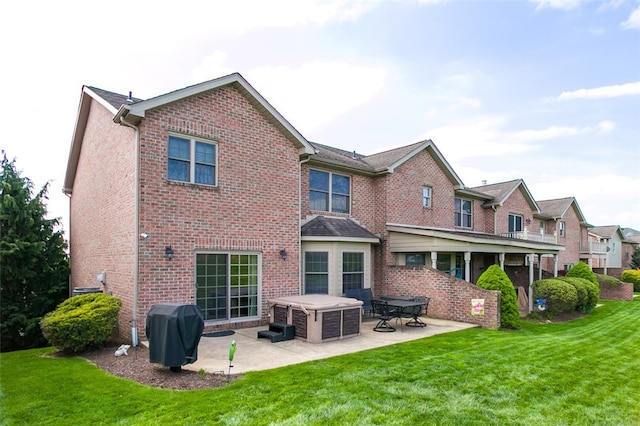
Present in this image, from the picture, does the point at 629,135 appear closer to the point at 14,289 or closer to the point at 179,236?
the point at 179,236

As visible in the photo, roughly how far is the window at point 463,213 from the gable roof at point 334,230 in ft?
25.1

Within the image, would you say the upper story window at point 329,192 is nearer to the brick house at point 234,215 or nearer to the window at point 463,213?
the brick house at point 234,215

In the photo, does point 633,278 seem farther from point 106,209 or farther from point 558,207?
point 106,209

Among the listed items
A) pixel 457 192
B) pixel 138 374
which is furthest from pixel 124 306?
pixel 457 192

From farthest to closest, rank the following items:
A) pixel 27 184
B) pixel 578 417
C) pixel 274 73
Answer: pixel 274 73 < pixel 27 184 < pixel 578 417

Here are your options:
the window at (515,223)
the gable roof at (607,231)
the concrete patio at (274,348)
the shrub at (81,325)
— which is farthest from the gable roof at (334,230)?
the gable roof at (607,231)

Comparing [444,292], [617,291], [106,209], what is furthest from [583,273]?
[106,209]

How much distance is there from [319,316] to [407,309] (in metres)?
4.01

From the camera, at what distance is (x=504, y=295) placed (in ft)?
39.8

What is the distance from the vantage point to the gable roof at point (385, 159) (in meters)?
14.8

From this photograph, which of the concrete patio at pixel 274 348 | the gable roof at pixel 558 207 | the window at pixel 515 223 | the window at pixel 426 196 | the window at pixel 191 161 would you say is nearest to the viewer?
the concrete patio at pixel 274 348

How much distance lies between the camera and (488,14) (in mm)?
11984

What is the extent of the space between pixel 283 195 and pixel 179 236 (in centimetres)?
356

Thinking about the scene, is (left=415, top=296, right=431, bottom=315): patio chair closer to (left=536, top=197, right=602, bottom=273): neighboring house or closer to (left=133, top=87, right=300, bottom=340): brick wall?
(left=133, top=87, right=300, bottom=340): brick wall
